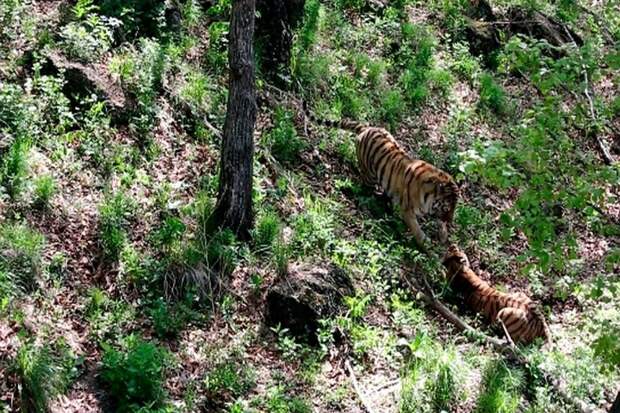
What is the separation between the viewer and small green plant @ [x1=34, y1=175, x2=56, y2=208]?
678cm

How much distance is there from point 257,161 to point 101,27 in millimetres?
2459

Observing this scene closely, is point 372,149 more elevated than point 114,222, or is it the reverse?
point 372,149

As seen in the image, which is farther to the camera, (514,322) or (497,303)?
(497,303)

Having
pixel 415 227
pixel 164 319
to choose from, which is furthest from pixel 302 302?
pixel 415 227

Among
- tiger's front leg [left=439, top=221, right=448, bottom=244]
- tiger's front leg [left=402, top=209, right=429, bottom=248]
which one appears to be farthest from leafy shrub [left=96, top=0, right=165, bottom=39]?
tiger's front leg [left=439, top=221, right=448, bottom=244]

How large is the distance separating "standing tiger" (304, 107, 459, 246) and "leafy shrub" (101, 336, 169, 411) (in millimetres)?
4379

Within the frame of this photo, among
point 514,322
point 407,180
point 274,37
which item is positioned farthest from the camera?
point 274,37

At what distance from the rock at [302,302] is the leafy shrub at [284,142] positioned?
236 cm

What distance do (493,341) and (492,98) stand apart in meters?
5.95

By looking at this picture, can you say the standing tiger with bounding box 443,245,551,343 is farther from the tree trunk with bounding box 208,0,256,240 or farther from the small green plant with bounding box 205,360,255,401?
the small green plant with bounding box 205,360,255,401

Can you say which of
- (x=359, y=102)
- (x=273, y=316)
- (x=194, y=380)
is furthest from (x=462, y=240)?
(x=194, y=380)

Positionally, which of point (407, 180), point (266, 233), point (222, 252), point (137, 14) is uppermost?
point (137, 14)

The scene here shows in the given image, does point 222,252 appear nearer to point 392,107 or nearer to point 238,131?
point 238,131

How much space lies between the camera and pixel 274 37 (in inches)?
415
